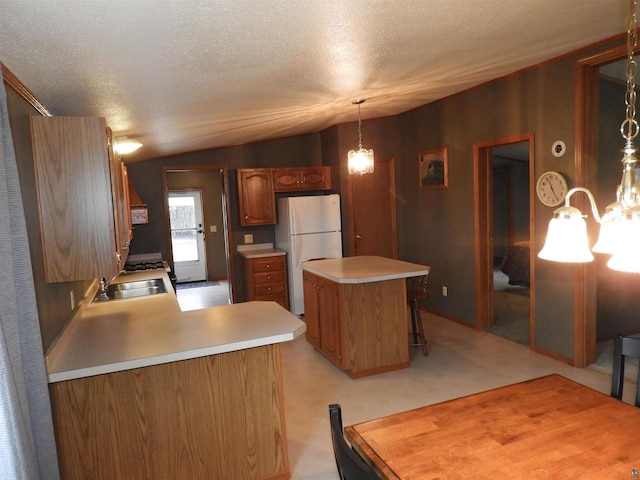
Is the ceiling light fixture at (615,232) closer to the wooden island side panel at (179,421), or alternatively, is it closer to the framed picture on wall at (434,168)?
the wooden island side panel at (179,421)

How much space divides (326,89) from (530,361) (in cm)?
296

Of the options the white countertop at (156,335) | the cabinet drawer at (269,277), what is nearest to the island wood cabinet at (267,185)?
the cabinet drawer at (269,277)

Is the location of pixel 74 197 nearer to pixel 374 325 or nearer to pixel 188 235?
pixel 374 325

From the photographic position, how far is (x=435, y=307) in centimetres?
574

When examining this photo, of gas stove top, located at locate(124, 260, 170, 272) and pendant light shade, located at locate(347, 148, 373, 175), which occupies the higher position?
pendant light shade, located at locate(347, 148, 373, 175)

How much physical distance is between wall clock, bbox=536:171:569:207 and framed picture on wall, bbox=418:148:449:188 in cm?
141

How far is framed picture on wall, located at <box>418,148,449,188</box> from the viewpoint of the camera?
5328 millimetres

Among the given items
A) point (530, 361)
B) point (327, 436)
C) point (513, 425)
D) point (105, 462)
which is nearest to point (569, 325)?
point (530, 361)

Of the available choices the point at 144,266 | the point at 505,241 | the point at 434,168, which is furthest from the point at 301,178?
the point at 505,241

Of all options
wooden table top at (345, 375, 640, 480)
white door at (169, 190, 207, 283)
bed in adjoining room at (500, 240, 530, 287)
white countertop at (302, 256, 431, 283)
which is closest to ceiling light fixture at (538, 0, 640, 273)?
wooden table top at (345, 375, 640, 480)

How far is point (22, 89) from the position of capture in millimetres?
1916

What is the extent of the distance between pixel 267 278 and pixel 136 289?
2.04 m

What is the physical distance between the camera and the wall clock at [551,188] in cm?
377

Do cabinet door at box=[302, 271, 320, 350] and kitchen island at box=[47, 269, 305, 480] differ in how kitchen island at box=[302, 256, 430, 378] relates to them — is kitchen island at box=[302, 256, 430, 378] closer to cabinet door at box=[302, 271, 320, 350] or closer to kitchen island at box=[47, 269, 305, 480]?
cabinet door at box=[302, 271, 320, 350]
